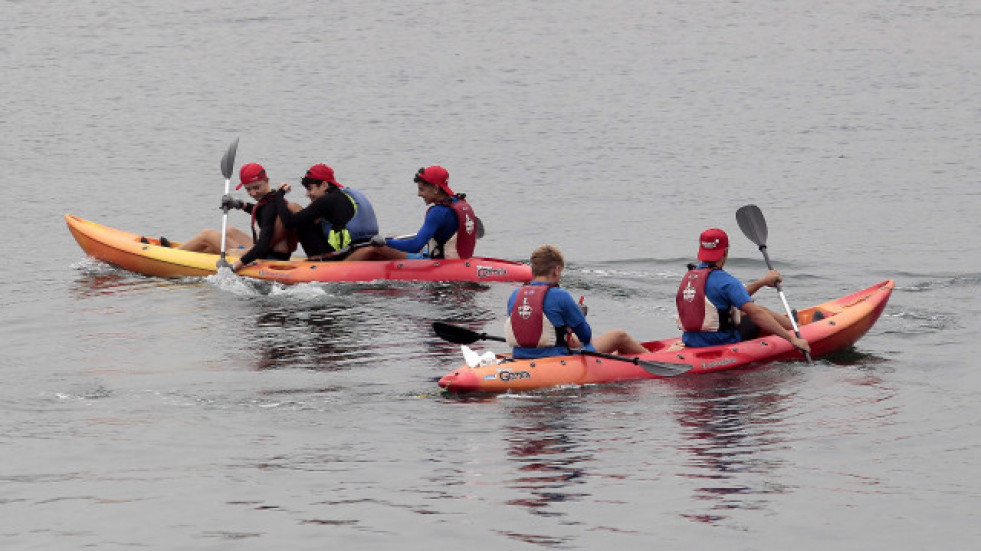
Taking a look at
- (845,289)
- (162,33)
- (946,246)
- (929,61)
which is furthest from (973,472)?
(162,33)

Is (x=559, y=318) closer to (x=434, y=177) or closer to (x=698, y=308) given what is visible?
(x=698, y=308)

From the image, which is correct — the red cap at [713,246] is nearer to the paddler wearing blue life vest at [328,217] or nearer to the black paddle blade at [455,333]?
the black paddle blade at [455,333]

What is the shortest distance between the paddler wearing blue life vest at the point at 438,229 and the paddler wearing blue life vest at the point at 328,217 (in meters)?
0.23

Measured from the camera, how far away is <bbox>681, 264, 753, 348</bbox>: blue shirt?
1240cm

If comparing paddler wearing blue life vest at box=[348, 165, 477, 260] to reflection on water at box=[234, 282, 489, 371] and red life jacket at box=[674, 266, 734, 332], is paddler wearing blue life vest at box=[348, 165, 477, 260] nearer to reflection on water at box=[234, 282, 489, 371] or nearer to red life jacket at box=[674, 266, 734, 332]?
reflection on water at box=[234, 282, 489, 371]

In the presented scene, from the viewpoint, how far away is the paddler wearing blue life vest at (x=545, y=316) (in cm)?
1186

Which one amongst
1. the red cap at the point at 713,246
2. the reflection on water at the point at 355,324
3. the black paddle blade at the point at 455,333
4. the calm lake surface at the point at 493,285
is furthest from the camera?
the reflection on water at the point at 355,324

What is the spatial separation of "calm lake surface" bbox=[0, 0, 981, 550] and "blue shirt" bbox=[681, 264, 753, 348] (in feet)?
1.31

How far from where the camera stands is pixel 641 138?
29.4 meters

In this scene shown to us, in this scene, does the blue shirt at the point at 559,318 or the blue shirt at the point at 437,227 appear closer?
the blue shirt at the point at 559,318

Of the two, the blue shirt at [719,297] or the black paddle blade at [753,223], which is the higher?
the black paddle blade at [753,223]

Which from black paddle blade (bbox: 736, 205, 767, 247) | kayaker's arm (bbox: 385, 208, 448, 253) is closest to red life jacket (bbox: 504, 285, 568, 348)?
black paddle blade (bbox: 736, 205, 767, 247)

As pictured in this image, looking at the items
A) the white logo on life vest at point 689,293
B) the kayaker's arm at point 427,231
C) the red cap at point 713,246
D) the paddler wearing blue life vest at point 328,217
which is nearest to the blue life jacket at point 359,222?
the paddler wearing blue life vest at point 328,217

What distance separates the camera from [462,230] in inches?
672
